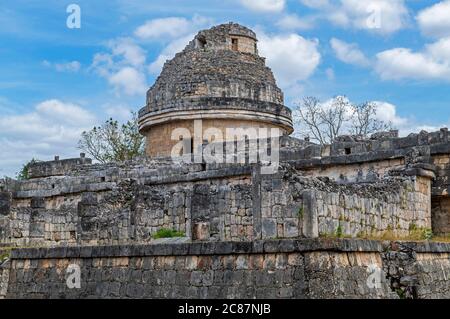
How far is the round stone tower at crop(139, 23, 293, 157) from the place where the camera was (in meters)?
23.4

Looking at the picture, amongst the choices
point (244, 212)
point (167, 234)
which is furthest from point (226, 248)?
point (167, 234)

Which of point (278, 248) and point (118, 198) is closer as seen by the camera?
point (278, 248)

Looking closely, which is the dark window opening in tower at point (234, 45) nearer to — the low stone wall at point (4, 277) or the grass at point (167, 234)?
the grass at point (167, 234)

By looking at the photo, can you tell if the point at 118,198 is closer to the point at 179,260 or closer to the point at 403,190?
the point at 179,260

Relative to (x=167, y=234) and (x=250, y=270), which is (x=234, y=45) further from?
(x=250, y=270)

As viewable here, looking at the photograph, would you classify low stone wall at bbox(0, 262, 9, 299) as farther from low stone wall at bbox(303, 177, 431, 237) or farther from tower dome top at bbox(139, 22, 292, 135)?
tower dome top at bbox(139, 22, 292, 135)

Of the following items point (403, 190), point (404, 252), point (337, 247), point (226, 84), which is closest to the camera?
point (337, 247)

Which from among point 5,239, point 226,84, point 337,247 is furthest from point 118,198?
point 226,84

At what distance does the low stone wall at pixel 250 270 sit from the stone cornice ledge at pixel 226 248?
0.04 ft

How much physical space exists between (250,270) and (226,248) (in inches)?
19.2

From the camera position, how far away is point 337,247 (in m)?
8.97

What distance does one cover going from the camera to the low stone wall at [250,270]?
354 inches

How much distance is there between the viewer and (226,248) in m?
9.73
